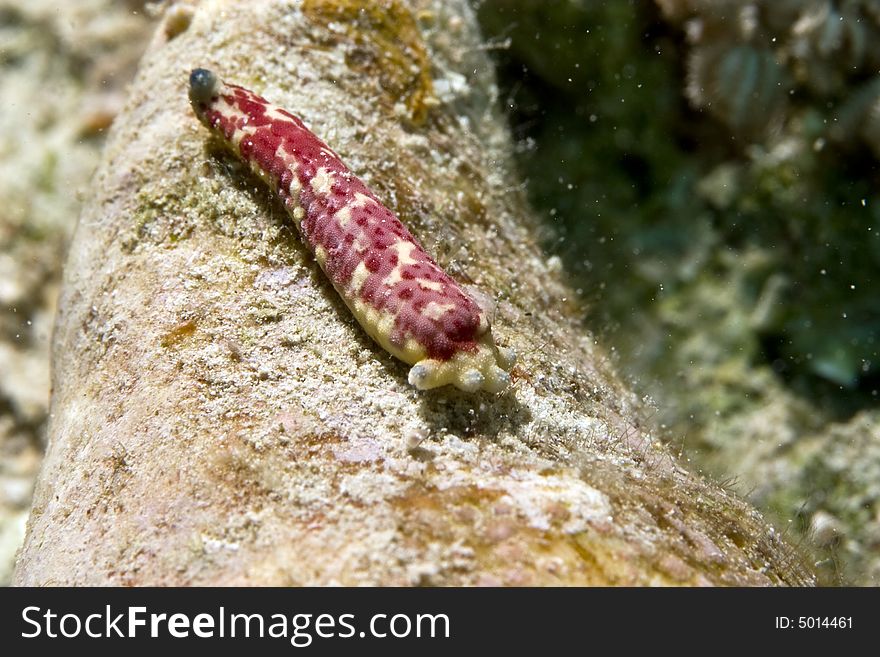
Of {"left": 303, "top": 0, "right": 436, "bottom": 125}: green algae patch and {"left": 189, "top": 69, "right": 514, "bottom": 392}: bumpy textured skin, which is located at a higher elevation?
{"left": 303, "top": 0, "right": 436, "bottom": 125}: green algae patch

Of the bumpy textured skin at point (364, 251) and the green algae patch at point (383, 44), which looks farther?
the green algae patch at point (383, 44)

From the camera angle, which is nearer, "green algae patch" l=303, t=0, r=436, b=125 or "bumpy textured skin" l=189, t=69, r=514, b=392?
"bumpy textured skin" l=189, t=69, r=514, b=392

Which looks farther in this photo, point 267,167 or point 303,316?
point 267,167

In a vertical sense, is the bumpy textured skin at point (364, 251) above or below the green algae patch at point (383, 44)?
below

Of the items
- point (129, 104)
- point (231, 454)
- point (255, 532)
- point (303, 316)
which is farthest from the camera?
point (129, 104)

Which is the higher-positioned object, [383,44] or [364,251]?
[383,44]

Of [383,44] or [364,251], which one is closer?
[364,251]

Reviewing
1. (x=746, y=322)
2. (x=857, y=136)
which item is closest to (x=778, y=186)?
(x=857, y=136)
